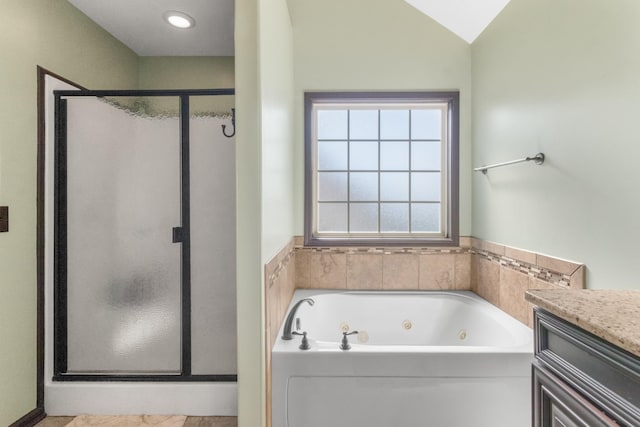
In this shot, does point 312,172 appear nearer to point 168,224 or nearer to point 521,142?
point 168,224

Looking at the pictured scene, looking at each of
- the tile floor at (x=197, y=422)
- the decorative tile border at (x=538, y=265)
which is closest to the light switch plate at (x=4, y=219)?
the tile floor at (x=197, y=422)

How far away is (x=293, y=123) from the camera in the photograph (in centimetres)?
229

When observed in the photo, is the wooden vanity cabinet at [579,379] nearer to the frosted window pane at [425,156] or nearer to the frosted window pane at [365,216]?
the frosted window pane at [365,216]

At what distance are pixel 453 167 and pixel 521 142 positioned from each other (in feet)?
2.11

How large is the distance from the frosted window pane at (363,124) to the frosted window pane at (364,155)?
53mm

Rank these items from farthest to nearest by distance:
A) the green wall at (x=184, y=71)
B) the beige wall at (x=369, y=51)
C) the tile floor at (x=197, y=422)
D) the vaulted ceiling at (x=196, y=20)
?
the green wall at (x=184, y=71)
the beige wall at (x=369, y=51)
the vaulted ceiling at (x=196, y=20)
the tile floor at (x=197, y=422)

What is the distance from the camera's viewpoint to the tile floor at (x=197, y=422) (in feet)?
5.68

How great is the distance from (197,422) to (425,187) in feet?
6.86

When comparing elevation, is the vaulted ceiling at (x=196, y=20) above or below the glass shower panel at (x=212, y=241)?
above

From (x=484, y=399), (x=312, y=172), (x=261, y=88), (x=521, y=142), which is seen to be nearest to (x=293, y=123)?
(x=312, y=172)

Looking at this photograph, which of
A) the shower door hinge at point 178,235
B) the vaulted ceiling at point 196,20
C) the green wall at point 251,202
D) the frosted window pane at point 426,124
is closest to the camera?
the green wall at point 251,202

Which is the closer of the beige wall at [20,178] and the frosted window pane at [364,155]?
the beige wall at [20,178]

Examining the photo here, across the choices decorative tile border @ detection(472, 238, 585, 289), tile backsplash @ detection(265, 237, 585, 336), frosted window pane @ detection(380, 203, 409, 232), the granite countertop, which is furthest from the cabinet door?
frosted window pane @ detection(380, 203, 409, 232)

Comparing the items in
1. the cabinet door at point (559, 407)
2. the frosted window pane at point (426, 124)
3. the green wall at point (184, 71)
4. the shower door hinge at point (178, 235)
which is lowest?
the cabinet door at point (559, 407)
